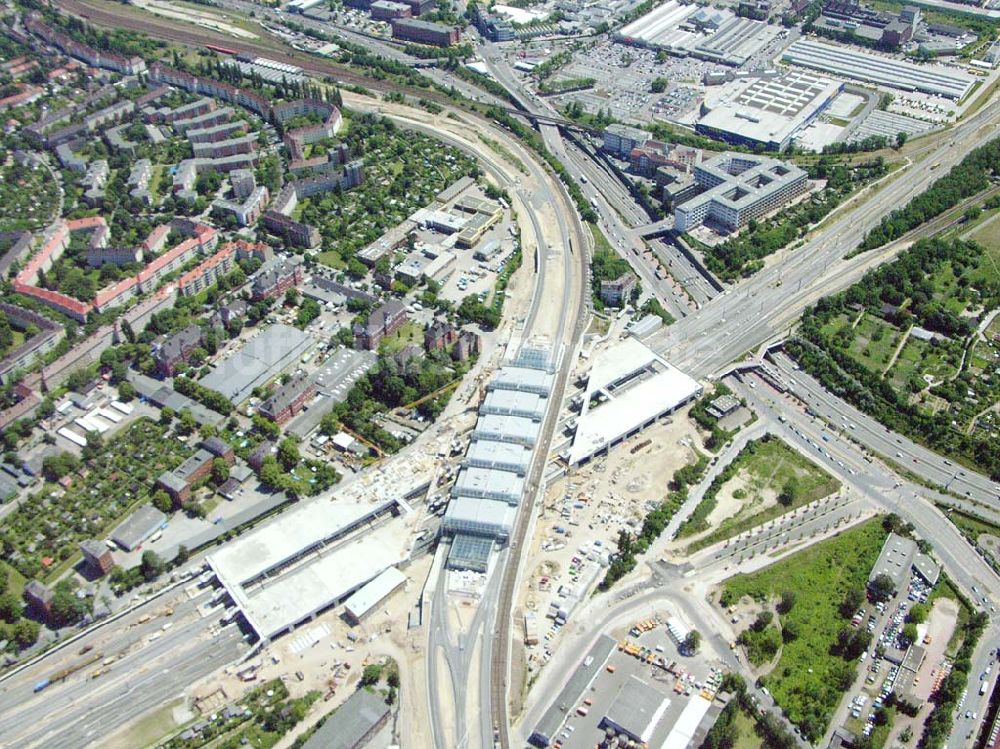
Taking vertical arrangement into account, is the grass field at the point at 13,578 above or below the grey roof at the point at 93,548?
below

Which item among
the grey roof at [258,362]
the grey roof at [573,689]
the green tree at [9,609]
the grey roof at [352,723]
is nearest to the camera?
the grey roof at [352,723]

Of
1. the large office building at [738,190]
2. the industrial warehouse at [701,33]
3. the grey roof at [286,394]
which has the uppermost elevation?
the industrial warehouse at [701,33]

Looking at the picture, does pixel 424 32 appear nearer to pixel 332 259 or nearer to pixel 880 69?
pixel 332 259

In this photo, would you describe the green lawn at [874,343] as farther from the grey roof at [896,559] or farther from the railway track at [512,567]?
the railway track at [512,567]

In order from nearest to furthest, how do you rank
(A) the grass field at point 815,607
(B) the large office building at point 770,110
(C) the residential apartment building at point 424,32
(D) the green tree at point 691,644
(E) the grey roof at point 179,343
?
(A) the grass field at point 815,607 → (D) the green tree at point 691,644 → (E) the grey roof at point 179,343 → (B) the large office building at point 770,110 → (C) the residential apartment building at point 424,32

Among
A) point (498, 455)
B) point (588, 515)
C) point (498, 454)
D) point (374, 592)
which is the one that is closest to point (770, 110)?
point (498, 454)

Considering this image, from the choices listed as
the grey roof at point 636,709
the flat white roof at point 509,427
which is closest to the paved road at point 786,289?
the flat white roof at point 509,427

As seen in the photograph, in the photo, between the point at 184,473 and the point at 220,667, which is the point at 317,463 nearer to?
the point at 184,473

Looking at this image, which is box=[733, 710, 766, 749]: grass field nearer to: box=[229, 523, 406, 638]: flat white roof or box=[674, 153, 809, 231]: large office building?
box=[229, 523, 406, 638]: flat white roof
